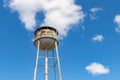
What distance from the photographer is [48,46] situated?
35.8 m

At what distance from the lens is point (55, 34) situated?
1417 inches

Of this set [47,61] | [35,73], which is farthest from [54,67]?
[35,73]

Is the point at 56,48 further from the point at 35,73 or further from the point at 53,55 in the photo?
the point at 35,73

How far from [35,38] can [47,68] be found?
4087 millimetres

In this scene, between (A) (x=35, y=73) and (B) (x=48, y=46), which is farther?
(B) (x=48, y=46)

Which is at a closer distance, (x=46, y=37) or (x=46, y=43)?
(x=46, y=37)

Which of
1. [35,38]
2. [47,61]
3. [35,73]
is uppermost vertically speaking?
[35,38]

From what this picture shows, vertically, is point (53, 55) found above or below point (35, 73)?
above

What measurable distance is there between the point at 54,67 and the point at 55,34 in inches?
170

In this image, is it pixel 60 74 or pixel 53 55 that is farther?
pixel 53 55

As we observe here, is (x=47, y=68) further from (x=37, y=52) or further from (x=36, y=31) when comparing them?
(x=36, y=31)

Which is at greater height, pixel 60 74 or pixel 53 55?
pixel 53 55

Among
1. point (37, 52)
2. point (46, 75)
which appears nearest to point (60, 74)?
point (46, 75)

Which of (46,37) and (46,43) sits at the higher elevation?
(46,37)
